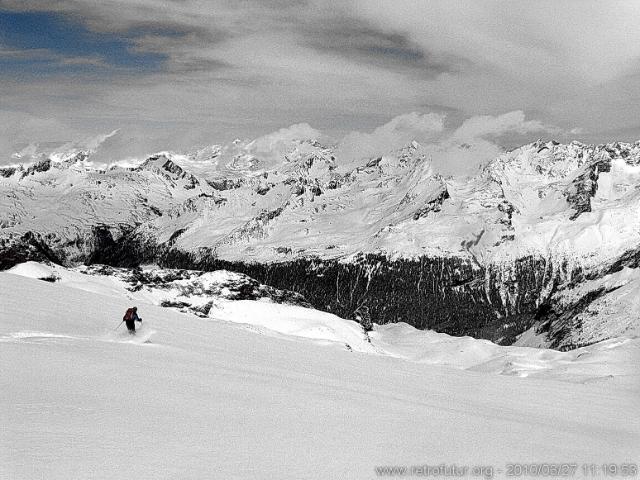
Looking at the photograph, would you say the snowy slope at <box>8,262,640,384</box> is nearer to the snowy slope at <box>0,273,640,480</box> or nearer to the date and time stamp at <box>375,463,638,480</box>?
the snowy slope at <box>0,273,640,480</box>

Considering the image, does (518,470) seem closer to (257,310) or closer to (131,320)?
(131,320)

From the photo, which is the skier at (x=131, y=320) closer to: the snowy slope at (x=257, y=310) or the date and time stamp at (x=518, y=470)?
the date and time stamp at (x=518, y=470)

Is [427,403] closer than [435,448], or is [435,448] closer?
[435,448]

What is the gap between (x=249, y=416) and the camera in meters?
12.7

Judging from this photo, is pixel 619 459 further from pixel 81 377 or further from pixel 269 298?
pixel 269 298

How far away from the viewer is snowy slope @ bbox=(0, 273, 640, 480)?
9422mm

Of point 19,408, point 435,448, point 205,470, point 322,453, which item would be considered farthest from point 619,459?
point 19,408

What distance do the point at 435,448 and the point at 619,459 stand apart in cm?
374

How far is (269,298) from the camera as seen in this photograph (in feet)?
429

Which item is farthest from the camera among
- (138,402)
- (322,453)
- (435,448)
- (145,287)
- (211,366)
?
(145,287)

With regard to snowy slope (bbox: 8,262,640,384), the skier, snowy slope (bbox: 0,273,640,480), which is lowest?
snowy slope (bbox: 8,262,640,384)

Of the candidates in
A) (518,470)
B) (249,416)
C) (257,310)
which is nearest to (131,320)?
(249,416)

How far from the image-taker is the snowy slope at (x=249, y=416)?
942cm

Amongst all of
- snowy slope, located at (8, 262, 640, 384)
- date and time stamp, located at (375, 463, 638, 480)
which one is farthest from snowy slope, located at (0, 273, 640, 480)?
snowy slope, located at (8, 262, 640, 384)
